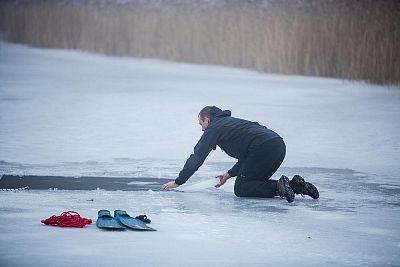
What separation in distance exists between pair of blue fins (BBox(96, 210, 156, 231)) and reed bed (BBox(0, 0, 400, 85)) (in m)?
12.1

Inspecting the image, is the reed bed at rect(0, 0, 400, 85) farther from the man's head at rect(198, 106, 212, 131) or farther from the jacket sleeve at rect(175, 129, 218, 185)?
the jacket sleeve at rect(175, 129, 218, 185)

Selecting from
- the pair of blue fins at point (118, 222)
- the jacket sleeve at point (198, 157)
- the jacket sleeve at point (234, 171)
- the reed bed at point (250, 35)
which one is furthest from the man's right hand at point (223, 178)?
the reed bed at point (250, 35)

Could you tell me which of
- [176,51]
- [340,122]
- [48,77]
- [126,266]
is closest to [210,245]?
[126,266]

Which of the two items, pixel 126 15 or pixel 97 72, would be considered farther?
pixel 126 15

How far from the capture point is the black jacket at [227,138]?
8539 mm

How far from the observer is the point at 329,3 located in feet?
89.1

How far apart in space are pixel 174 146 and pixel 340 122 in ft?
9.97

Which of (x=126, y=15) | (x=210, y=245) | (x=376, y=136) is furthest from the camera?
(x=126, y=15)

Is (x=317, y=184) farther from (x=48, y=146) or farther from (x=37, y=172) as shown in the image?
(x=48, y=146)

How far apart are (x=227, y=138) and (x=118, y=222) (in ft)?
5.89

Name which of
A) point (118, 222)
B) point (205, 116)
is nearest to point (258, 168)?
point (205, 116)

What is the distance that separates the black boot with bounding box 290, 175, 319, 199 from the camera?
27.8 feet

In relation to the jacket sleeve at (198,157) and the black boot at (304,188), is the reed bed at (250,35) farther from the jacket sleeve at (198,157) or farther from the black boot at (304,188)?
the jacket sleeve at (198,157)

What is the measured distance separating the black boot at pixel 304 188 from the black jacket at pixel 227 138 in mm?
452
